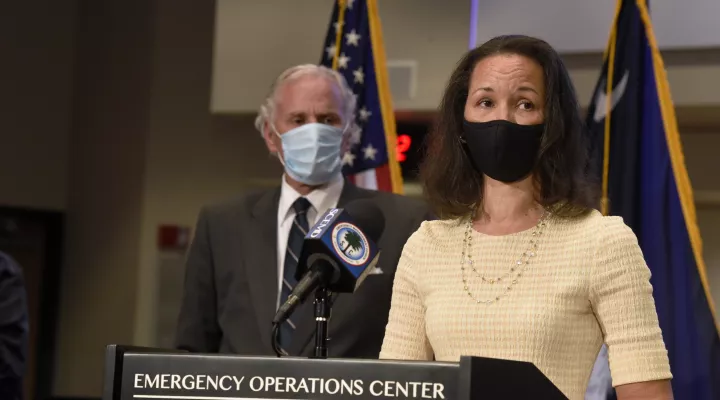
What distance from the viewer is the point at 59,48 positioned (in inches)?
312

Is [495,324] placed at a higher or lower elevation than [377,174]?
lower

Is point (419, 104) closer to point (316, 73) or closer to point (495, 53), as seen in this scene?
point (316, 73)

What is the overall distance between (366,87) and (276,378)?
2984mm

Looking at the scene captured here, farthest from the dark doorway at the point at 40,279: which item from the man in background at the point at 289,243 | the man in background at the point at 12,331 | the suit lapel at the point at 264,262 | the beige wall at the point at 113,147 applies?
the suit lapel at the point at 264,262

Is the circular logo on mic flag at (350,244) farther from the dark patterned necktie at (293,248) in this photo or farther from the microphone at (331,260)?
the dark patterned necktie at (293,248)

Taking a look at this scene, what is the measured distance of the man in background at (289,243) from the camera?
285 centimetres

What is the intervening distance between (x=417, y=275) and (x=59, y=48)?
650cm

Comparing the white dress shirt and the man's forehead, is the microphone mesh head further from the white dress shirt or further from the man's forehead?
the man's forehead

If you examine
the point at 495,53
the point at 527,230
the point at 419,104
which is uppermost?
the point at 419,104

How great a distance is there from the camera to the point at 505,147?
6.19ft

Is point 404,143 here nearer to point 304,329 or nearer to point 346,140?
point 346,140

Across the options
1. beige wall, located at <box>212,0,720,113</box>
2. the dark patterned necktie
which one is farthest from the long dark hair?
beige wall, located at <box>212,0,720,113</box>

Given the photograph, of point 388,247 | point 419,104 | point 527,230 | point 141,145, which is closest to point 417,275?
point 527,230

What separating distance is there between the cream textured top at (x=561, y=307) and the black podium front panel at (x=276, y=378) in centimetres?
41
